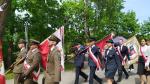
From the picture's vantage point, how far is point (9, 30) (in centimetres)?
4034

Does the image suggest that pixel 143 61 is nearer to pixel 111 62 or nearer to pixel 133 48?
pixel 111 62

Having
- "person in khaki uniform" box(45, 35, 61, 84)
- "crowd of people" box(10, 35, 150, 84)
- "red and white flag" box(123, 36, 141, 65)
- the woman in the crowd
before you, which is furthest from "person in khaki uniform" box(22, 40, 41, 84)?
"red and white flag" box(123, 36, 141, 65)

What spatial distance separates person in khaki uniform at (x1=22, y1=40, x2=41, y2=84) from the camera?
1268 centimetres

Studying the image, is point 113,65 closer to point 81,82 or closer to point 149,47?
point 149,47

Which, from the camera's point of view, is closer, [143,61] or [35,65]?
[35,65]

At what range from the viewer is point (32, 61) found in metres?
12.8

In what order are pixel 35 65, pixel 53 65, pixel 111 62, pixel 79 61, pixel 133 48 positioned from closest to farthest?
1. pixel 53 65
2. pixel 35 65
3. pixel 111 62
4. pixel 79 61
5. pixel 133 48

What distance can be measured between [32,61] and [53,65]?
72 cm

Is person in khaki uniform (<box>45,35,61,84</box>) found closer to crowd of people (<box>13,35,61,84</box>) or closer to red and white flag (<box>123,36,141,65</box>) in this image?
crowd of people (<box>13,35,61,84</box>)

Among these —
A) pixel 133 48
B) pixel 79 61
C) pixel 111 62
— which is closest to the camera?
pixel 111 62

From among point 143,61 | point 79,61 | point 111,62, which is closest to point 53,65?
point 111,62

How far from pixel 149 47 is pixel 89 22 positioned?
49552 mm

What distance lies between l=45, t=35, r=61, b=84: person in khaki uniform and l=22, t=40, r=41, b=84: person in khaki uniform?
0.43m

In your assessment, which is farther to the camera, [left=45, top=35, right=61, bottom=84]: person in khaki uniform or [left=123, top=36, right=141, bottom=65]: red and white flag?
[left=123, top=36, right=141, bottom=65]: red and white flag
